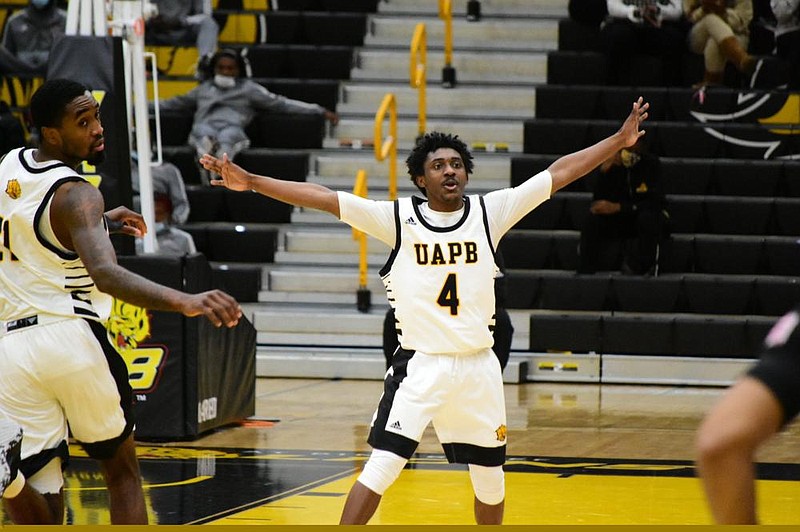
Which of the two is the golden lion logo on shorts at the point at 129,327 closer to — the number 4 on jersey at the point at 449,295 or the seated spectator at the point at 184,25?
the number 4 on jersey at the point at 449,295

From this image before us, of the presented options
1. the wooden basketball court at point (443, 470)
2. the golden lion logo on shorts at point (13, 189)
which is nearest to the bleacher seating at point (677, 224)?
the wooden basketball court at point (443, 470)

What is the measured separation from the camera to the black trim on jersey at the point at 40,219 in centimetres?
497

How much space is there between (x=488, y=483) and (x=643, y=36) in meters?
10.2

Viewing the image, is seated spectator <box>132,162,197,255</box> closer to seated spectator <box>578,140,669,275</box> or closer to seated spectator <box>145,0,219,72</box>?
seated spectator <box>145,0,219,72</box>

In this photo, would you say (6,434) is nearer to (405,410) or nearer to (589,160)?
(405,410)

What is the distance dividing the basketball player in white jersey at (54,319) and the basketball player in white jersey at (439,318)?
0.76m

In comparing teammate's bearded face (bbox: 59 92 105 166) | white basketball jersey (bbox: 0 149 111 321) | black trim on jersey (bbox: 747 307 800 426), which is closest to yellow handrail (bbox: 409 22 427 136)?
teammate's bearded face (bbox: 59 92 105 166)

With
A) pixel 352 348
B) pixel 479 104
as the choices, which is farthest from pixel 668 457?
pixel 479 104

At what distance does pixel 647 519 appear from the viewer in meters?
7.07

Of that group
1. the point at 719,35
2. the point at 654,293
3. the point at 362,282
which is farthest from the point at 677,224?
the point at 362,282

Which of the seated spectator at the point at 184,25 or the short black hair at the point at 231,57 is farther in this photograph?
the seated spectator at the point at 184,25

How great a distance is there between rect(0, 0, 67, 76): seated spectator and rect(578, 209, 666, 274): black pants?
646cm

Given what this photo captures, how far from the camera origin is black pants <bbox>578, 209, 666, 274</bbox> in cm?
1316

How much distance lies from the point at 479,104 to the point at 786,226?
3.81 m
